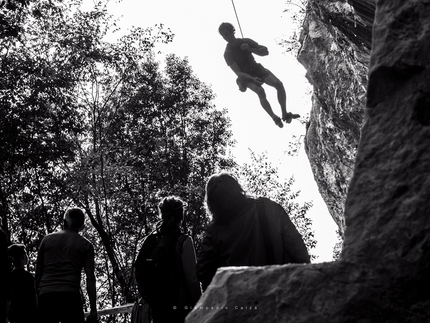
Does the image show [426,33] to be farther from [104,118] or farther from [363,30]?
[104,118]

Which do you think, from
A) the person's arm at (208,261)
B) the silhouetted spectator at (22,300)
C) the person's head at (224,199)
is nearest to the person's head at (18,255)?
the silhouetted spectator at (22,300)

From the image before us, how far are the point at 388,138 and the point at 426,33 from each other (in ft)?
1.53

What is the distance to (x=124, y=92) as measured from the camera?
72.5 ft

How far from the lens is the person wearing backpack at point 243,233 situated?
123 inches

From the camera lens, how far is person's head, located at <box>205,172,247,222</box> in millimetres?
3254

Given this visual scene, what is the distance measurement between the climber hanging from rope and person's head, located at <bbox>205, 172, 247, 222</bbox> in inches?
232

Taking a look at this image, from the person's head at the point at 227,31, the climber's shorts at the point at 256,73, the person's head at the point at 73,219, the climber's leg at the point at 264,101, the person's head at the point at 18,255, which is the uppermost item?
the person's head at the point at 227,31

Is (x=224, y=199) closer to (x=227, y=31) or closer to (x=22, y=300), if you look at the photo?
(x=22, y=300)

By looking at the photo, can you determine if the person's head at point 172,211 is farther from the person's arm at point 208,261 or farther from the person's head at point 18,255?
the person's head at point 18,255

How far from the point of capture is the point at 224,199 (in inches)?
128

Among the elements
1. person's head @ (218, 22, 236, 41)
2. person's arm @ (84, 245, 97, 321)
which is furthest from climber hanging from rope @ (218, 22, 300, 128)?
person's arm @ (84, 245, 97, 321)

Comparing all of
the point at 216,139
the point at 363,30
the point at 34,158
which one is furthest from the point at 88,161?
the point at 363,30

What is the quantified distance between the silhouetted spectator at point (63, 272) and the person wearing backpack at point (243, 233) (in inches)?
84.2

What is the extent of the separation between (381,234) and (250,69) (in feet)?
24.5
